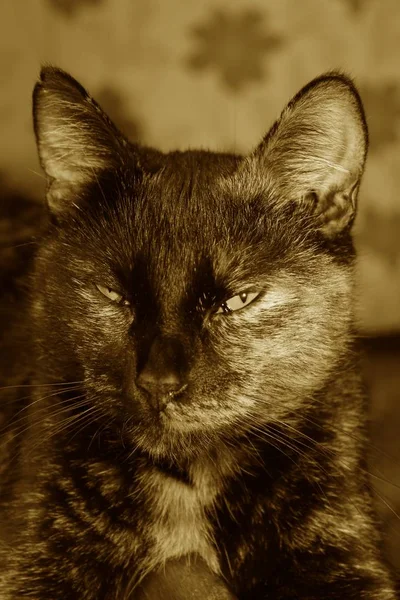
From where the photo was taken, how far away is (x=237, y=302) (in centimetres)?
112

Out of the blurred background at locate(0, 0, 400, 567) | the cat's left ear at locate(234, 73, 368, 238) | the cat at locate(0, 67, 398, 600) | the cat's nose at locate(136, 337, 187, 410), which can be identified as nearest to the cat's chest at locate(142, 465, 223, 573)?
the cat at locate(0, 67, 398, 600)

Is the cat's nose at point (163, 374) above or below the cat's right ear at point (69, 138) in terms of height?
below

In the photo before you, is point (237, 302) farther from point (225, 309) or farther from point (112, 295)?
point (112, 295)

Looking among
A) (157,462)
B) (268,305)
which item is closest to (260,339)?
(268,305)

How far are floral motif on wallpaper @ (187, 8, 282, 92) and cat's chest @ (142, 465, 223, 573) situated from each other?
1168mm

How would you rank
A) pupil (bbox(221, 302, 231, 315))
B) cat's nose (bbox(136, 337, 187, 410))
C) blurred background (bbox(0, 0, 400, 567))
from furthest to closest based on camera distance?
blurred background (bbox(0, 0, 400, 567)) → pupil (bbox(221, 302, 231, 315)) → cat's nose (bbox(136, 337, 187, 410))

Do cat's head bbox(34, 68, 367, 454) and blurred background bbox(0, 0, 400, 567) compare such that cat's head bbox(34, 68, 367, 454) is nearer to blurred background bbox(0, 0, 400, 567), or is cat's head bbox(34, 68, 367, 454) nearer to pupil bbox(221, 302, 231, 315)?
pupil bbox(221, 302, 231, 315)

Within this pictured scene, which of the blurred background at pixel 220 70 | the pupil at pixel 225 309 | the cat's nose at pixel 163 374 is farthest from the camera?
the blurred background at pixel 220 70

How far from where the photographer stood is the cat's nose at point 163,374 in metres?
0.99

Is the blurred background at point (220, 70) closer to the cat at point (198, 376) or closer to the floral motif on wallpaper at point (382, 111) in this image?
the floral motif on wallpaper at point (382, 111)

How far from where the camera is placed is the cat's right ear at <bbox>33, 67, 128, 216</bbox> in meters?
1.14

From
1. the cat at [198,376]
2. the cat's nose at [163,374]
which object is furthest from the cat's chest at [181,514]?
the cat's nose at [163,374]

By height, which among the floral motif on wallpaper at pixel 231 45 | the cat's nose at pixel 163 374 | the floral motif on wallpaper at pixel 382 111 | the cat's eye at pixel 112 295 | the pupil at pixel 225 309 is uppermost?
the floral motif on wallpaper at pixel 231 45

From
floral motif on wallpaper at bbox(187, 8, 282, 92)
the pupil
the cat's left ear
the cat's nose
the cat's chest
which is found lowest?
the cat's chest
